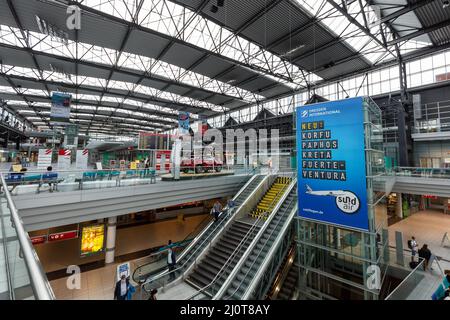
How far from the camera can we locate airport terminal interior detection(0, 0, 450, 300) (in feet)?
29.5

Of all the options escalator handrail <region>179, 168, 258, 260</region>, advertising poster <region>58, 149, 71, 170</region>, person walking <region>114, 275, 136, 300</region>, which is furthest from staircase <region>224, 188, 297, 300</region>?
advertising poster <region>58, 149, 71, 170</region>

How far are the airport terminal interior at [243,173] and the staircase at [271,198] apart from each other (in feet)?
0.35

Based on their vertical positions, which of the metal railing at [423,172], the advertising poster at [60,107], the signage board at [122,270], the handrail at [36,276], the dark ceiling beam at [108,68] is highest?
the dark ceiling beam at [108,68]

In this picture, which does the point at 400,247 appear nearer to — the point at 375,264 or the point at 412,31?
the point at 375,264

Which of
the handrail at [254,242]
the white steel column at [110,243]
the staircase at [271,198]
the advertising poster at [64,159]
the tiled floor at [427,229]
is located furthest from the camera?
the tiled floor at [427,229]

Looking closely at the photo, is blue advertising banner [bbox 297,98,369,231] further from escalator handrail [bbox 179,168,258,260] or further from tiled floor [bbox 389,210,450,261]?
tiled floor [bbox 389,210,450,261]

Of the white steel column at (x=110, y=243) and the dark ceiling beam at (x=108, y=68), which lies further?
the dark ceiling beam at (x=108, y=68)

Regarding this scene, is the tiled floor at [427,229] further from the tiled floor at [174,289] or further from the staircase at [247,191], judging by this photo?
the staircase at [247,191]

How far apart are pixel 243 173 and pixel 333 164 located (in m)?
8.92

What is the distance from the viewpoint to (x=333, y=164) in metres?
9.36

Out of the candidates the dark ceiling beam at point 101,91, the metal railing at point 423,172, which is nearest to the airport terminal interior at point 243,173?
the metal railing at point 423,172

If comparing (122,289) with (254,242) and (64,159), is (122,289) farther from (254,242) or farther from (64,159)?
(64,159)

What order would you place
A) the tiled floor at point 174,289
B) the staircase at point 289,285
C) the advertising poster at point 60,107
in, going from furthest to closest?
1. the advertising poster at point 60,107
2. the staircase at point 289,285
3. the tiled floor at point 174,289

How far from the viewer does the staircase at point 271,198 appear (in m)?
13.3
